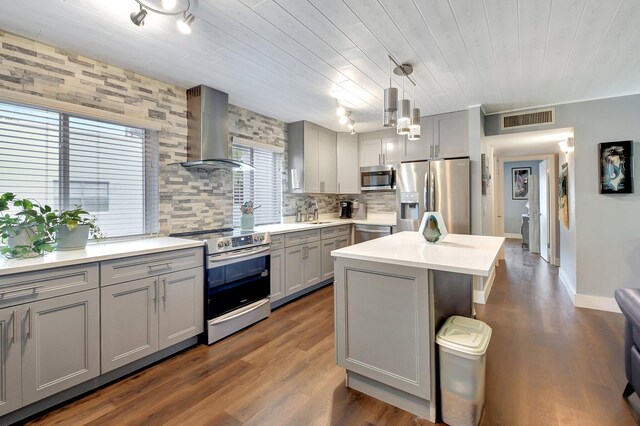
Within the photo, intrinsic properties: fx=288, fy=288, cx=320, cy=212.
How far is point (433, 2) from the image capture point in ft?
5.70

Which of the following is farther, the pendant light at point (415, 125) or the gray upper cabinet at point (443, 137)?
the gray upper cabinet at point (443, 137)

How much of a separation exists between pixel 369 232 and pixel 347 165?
1.25 meters

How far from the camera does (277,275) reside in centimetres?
338

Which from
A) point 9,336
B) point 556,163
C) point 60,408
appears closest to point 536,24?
point 9,336

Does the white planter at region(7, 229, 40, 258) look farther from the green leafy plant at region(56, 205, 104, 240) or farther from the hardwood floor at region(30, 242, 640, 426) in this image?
the hardwood floor at region(30, 242, 640, 426)

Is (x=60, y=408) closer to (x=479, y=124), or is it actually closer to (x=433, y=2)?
(x=433, y=2)

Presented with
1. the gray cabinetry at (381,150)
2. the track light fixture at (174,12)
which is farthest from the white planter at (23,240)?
the gray cabinetry at (381,150)

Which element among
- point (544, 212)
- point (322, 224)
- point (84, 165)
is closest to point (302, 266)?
point (322, 224)

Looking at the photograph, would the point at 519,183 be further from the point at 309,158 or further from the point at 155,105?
the point at 155,105

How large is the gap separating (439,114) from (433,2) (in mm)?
2488

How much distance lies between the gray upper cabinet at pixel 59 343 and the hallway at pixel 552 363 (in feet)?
Result: 8.22

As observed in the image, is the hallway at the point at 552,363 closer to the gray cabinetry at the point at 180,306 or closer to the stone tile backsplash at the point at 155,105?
the gray cabinetry at the point at 180,306

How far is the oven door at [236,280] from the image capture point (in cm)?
263

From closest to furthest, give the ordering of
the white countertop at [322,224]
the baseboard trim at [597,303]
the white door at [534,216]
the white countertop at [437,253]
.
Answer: the white countertop at [437,253], the baseboard trim at [597,303], the white countertop at [322,224], the white door at [534,216]
